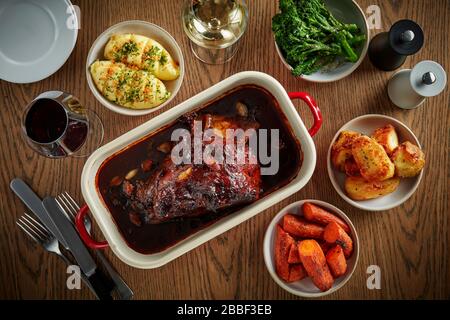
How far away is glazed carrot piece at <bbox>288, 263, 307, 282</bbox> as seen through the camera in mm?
2113

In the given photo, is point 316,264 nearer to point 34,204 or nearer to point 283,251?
point 283,251

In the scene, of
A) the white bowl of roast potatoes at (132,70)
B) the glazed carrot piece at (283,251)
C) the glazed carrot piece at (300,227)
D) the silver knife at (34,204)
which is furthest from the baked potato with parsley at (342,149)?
the silver knife at (34,204)

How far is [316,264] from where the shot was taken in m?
2.03

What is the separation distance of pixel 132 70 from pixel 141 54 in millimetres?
82

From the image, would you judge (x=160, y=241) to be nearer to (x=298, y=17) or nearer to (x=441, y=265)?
(x=298, y=17)

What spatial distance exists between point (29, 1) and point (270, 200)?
4.74 feet

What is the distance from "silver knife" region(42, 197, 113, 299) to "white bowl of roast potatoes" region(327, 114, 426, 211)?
115cm

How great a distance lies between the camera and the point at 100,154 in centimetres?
194

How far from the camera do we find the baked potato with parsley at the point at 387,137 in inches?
81.8

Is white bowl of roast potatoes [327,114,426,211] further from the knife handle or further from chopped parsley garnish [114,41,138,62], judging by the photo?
the knife handle

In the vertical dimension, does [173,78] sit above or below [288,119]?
above

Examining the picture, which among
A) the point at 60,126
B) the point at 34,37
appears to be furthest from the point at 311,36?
the point at 34,37

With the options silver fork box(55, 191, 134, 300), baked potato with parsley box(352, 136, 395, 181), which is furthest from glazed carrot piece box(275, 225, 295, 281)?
silver fork box(55, 191, 134, 300)
